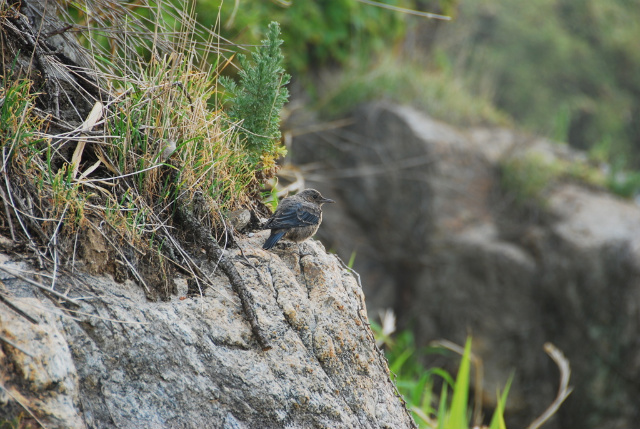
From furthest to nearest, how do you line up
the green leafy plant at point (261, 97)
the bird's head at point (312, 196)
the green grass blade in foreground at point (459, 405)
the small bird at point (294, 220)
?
the bird's head at point (312, 196) < the green grass blade in foreground at point (459, 405) < the small bird at point (294, 220) < the green leafy plant at point (261, 97)

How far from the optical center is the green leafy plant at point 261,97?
296cm

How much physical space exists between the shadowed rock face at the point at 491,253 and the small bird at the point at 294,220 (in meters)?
3.06

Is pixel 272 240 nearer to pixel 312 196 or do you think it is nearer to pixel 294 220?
pixel 294 220

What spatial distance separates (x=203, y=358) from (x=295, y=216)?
1.09 m

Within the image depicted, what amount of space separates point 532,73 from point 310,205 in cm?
1215

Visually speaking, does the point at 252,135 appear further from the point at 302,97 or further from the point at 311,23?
the point at 302,97

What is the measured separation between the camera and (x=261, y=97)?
3.00 metres

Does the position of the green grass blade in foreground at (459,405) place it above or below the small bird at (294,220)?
below

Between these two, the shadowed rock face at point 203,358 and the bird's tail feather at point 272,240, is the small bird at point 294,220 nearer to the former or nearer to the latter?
the bird's tail feather at point 272,240

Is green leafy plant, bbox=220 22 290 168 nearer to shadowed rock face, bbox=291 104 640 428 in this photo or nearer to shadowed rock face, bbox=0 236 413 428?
shadowed rock face, bbox=0 236 413 428

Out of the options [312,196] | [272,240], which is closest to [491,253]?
[312,196]

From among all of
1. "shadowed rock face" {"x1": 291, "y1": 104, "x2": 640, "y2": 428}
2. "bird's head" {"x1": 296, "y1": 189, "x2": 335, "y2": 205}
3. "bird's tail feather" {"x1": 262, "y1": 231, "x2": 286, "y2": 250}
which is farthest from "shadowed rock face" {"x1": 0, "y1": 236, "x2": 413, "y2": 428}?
"shadowed rock face" {"x1": 291, "y1": 104, "x2": 640, "y2": 428}

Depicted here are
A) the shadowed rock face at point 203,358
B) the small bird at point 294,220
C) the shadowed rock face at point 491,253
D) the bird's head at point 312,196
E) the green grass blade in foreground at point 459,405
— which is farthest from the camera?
the shadowed rock face at point 491,253

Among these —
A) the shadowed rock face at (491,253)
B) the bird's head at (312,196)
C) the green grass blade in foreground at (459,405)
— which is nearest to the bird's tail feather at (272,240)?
the bird's head at (312,196)
